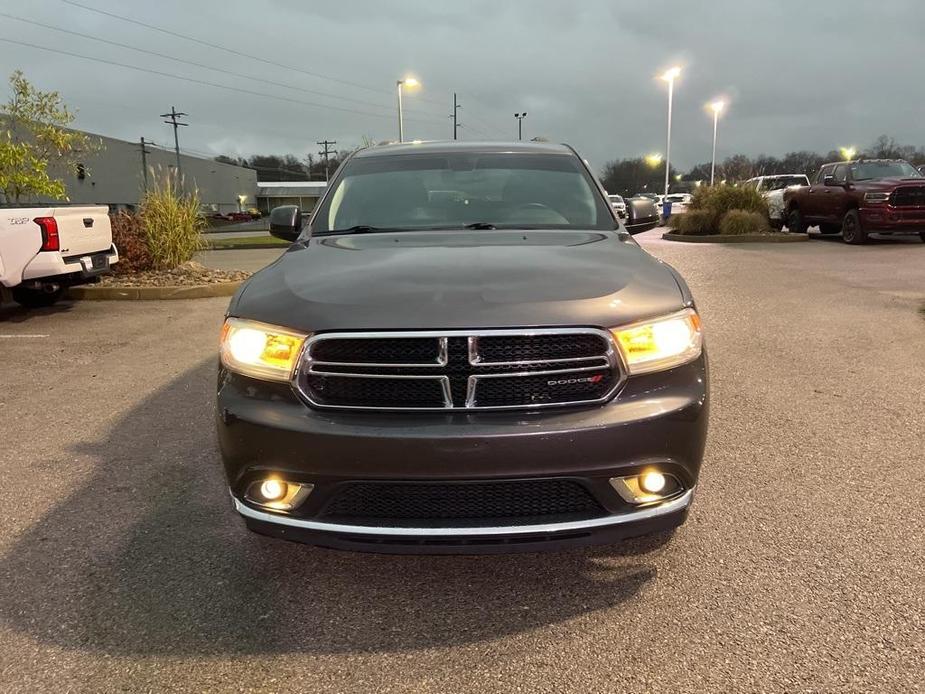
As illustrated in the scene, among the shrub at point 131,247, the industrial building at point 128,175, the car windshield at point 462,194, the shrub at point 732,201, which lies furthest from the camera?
the industrial building at point 128,175

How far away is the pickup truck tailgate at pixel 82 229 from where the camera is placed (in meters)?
7.82

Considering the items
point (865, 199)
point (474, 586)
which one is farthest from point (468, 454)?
point (865, 199)

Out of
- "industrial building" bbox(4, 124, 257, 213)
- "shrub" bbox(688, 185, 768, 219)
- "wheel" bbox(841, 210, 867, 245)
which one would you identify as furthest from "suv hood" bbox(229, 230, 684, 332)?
"industrial building" bbox(4, 124, 257, 213)

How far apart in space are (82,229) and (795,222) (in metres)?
17.9

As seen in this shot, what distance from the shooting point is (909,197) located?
49.7 ft

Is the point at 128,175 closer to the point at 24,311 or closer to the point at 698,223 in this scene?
the point at 698,223

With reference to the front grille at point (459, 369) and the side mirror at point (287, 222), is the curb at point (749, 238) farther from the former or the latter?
the front grille at point (459, 369)

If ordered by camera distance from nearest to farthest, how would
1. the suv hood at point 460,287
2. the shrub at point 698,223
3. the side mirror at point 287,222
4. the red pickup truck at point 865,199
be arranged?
the suv hood at point 460,287
the side mirror at point 287,222
the red pickup truck at point 865,199
the shrub at point 698,223

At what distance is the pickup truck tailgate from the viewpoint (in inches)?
308

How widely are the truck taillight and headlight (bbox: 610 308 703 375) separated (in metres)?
7.48

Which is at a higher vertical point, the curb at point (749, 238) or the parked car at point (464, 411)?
the parked car at point (464, 411)

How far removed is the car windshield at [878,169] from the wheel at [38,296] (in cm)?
1682

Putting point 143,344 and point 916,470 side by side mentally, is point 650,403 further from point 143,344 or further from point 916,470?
point 143,344

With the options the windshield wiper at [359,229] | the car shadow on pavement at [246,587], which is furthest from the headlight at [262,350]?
the windshield wiper at [359,229]
